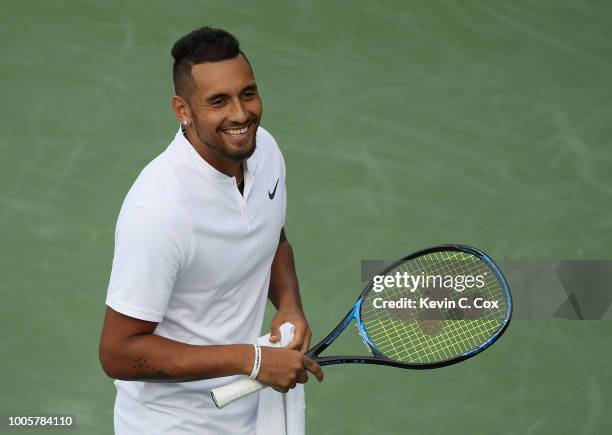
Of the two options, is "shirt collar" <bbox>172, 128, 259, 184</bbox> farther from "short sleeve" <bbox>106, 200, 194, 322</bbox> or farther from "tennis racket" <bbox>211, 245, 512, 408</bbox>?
"tennis racket" <bbox>211, 245, 512, 408</bbox>

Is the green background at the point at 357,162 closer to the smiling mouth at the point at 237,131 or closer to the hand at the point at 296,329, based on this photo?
the hand at the point at 296,329

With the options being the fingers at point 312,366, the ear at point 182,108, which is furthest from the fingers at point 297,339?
the ear at point 182,108

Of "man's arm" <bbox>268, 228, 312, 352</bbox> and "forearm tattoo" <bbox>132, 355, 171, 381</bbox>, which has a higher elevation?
"forearm tattoo" <bbox>132, 355, 171, 381</bbox>

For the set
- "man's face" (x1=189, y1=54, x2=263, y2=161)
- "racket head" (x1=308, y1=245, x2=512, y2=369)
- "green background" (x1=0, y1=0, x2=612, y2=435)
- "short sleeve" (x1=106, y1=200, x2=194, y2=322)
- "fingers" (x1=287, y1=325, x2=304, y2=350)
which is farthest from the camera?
"green background" (x1=0, y1=0, x2=612, y2=435)

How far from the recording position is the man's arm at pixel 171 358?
322cm

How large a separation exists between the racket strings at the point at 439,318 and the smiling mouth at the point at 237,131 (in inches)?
33.1

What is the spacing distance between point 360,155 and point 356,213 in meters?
0.32

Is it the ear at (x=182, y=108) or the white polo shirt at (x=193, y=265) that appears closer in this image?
the white polo shirt at (x=193, y=265)

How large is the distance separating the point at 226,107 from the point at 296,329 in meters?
0.64

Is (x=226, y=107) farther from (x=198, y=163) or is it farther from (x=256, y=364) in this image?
(x=256, y=364)

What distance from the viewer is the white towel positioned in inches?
140

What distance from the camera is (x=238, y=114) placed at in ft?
10.7

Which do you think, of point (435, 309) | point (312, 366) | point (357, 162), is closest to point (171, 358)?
point (312, 366)

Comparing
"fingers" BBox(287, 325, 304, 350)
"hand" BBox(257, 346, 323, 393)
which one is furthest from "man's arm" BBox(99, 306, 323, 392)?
"fingers" BBox(287, 325, 304, 350)
